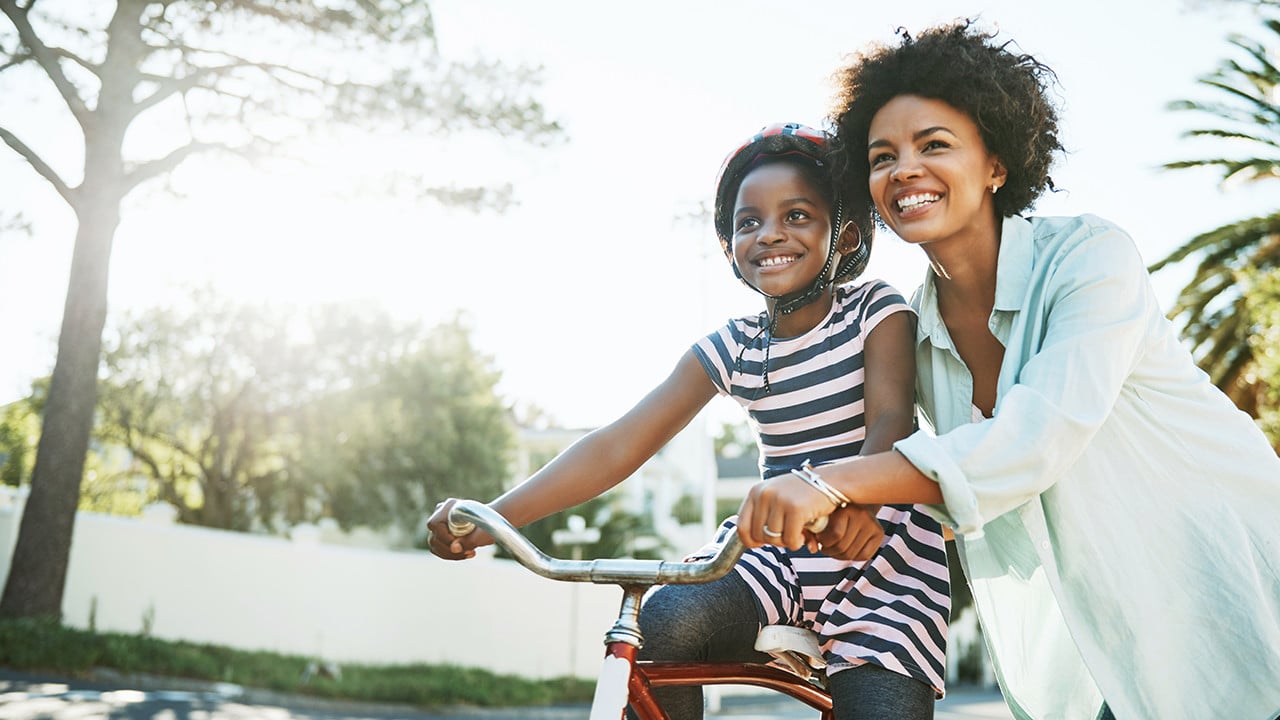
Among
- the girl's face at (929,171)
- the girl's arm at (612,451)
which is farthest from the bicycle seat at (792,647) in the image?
the girl's face at (929,171)

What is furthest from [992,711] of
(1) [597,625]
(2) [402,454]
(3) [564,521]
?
(2) [402,454]

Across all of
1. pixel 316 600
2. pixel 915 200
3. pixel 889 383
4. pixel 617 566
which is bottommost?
pixel 316 600

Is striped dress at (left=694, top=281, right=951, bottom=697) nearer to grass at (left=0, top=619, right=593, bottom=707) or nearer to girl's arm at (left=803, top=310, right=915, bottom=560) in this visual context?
girl's arm at (left=803, top=310, right=915, bottom=560)

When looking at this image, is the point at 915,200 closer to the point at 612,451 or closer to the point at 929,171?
the point at 929,171

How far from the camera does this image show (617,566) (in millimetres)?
1662

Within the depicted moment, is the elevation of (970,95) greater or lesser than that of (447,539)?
greater

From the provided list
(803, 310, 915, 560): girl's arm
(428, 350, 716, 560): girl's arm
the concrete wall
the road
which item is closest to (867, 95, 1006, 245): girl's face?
(803, 310, 915, 560): girl's arm

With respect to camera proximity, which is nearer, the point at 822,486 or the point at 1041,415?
the point at 822,486

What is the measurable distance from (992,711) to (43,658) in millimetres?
12841

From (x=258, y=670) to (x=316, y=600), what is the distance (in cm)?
572

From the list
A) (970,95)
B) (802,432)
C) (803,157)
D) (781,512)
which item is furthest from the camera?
(803,157)

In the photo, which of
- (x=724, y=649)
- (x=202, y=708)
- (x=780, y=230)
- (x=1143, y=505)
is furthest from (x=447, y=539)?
(x=202, y=708)

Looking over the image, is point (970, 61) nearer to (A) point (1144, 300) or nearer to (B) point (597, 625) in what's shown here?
(A) point (1144, 300)

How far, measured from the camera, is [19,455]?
3102cm
